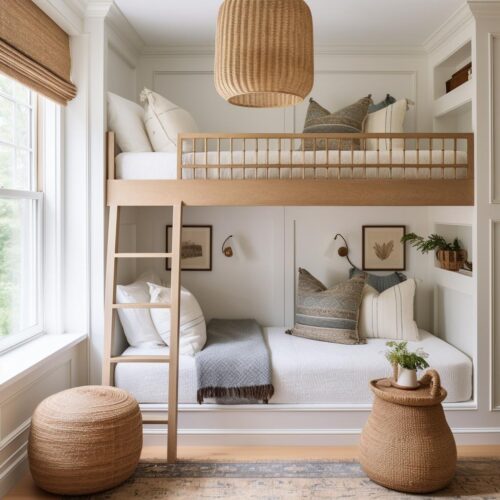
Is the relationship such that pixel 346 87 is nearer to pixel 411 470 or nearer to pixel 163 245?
pixel 163 245

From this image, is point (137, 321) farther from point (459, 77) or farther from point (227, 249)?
point (459, 77)

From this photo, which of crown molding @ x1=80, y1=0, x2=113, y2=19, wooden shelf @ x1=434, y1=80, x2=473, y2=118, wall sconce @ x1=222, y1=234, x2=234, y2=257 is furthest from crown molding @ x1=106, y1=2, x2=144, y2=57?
wooden shelf @ x1=434, y1=80, x2=473, y2=118

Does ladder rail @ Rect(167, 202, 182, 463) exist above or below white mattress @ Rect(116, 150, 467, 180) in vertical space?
below

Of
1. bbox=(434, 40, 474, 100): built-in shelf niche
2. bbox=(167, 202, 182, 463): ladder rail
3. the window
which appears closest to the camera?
the window

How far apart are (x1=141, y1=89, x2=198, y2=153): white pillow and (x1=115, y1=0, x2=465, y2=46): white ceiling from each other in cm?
50

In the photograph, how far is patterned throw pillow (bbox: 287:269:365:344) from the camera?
11.8 feet

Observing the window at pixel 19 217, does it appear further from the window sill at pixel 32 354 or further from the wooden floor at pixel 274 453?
the wooden floor at pixel 274 453

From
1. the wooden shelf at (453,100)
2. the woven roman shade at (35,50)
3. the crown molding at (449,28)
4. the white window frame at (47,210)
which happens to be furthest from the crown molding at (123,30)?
the wooden shelf at (453,100)

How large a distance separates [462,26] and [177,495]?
309cm

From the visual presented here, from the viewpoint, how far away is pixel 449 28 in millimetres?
3510

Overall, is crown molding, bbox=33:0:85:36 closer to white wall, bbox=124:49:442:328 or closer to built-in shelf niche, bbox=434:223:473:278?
white wall, bbox=124:49:442:328

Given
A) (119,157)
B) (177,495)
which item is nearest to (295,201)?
(119,157)

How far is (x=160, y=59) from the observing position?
4.07 m

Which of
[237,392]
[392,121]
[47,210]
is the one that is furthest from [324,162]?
[47,210]
